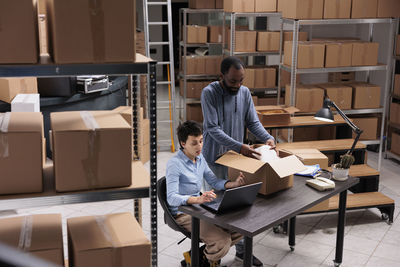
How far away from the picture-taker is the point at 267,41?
7488 millimetres

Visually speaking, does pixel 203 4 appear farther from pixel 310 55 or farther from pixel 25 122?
pixel 25 122

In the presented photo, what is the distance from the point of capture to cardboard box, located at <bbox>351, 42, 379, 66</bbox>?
6.06m

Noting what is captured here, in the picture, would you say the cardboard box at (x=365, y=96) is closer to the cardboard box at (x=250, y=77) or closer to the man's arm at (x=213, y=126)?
the cardboard box at (x=250, y=77)

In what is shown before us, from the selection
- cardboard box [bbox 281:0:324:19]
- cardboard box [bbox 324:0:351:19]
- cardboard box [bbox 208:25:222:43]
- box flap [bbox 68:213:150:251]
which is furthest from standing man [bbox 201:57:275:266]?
cardboard box [bbox 208:25:222:43]

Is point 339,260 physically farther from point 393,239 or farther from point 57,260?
point 57,260

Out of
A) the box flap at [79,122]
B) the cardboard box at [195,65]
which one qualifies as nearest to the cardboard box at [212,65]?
the cardboard box at [195,65]

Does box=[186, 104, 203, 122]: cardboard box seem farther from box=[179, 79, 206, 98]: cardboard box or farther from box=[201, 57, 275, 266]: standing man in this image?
box=[201, 57, 275, 266]: standing man

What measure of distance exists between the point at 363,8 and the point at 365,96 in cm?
118

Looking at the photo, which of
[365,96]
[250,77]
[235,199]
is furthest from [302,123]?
[235,199]

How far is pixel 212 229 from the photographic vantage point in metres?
3.15

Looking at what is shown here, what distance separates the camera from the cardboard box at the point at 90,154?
6.52 feet

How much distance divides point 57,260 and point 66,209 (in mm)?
3209

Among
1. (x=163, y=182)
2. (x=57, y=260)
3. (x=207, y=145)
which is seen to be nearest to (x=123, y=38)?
(x=57, y=260)

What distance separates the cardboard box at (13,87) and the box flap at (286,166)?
3.89 meters
